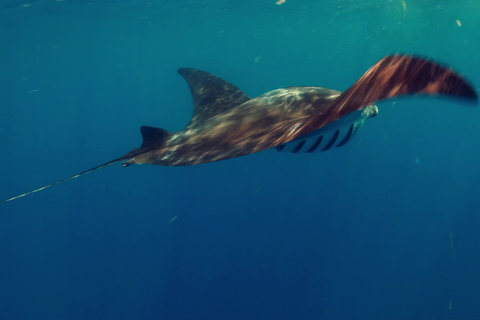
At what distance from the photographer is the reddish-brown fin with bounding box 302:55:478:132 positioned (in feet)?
7.02

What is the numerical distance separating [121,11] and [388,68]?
81.7ft

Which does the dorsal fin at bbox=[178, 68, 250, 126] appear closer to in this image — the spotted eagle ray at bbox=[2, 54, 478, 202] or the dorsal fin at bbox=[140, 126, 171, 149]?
the spotted eagle ray at bbox=[2, 54, 478, 202]

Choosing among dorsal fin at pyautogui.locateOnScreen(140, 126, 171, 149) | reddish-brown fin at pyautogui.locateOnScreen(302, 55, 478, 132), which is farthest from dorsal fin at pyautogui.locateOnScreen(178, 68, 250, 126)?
reddish-brown fin at pyautogui.locateOnScreen(302, 55, 478, 132)

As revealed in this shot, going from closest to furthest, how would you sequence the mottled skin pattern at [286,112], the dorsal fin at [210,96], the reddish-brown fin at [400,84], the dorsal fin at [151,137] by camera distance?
1. the reddish-brown fin at [400,84]
2. the mottled skin pattern at [286,112]
3. the dorsal fin at [151,137]
4. the dorsal fin at [210,96]

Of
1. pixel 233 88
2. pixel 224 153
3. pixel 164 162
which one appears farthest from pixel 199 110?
pixel 224 153

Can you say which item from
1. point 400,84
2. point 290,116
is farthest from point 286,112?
point 400,84

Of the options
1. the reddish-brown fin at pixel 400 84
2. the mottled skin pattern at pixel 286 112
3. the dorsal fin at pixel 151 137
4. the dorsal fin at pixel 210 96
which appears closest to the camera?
the reddish-brown fin at pixel 400 84

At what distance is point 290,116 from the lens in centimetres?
515

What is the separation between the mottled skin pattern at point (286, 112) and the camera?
2299mm

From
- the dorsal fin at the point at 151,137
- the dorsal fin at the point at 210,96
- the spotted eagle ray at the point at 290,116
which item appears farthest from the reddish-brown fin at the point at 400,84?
the dorsal fin at the point at 210,96

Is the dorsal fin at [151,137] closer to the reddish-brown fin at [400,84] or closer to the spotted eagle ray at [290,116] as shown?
the spotted eagle ray at [290,116]

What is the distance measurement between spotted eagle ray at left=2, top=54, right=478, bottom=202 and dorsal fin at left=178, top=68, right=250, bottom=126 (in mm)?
23

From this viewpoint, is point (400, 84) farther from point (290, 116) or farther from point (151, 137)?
point (151, 137)

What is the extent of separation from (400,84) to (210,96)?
603 cm
